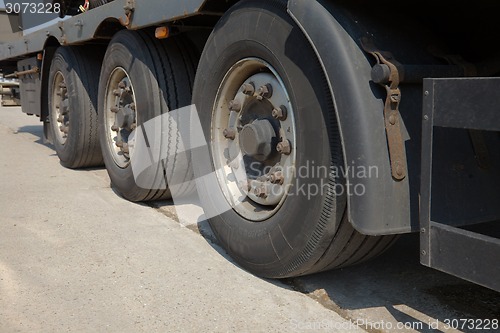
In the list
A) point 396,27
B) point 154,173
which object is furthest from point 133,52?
point 396,27

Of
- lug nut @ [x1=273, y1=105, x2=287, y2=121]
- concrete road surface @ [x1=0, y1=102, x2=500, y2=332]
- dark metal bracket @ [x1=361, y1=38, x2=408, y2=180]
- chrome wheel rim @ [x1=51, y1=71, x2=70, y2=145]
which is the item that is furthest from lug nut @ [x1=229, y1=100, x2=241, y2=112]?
chrome wheel rim @ [x1=51, y1=71, x2=70, y2=145]

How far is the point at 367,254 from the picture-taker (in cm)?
227

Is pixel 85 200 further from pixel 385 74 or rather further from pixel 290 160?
pixel 385 74

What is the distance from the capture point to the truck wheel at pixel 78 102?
15.5ft

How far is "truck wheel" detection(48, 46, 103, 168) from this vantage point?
4.73 m

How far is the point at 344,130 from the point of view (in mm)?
1893

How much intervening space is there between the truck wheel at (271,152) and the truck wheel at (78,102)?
2162 mm

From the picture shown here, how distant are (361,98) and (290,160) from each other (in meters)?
0.58

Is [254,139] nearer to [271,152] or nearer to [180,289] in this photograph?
[271,152]

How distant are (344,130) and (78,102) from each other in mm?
3384

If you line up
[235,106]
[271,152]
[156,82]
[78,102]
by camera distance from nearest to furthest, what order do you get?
[271,152] < [235,106] < [156,82] < [78,102]

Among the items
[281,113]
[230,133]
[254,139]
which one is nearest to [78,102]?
[230,133]

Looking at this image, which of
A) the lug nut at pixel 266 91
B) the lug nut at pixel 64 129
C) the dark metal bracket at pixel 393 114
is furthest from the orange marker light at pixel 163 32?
the lug nut at pixel 64 129

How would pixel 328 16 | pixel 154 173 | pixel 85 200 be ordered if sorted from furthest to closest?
pixel 85 200, pixel 154 173, pixel 328 16
